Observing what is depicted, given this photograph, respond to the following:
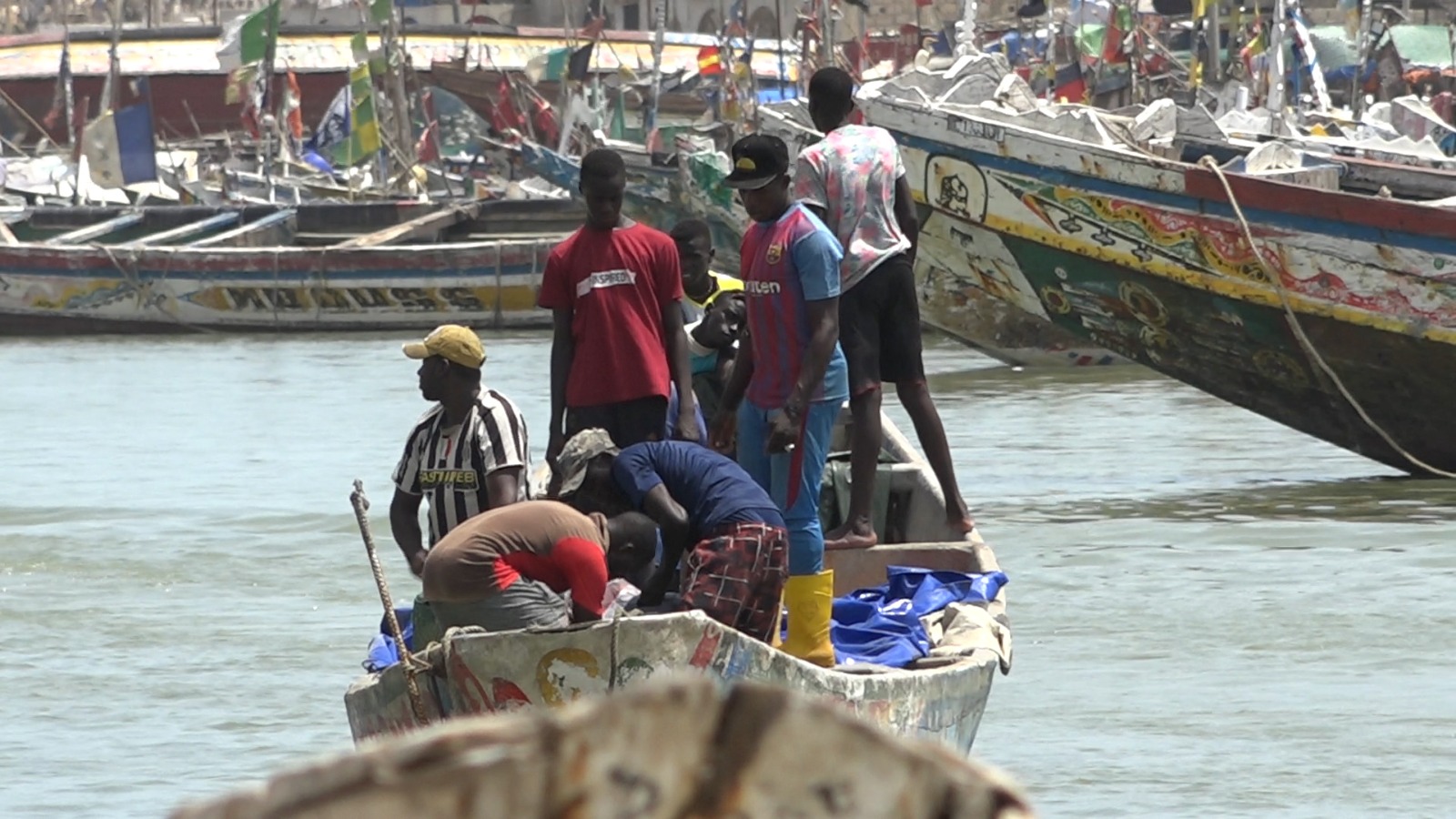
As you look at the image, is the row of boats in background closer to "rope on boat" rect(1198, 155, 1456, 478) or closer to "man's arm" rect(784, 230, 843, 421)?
"rope on boat" rect(1198, 155, 1456, 478)

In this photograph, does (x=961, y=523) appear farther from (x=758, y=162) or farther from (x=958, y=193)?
(x=958, y=193)

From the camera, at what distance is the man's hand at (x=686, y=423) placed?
7.29 meters

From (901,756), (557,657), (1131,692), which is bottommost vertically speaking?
(1131,692)

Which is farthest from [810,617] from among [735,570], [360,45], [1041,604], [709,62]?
[709,62]

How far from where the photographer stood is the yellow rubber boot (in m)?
6.33

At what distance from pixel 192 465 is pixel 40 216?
53.8ft

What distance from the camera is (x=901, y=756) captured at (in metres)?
1.52

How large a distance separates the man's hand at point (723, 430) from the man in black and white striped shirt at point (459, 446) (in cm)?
112

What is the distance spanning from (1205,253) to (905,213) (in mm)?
5481

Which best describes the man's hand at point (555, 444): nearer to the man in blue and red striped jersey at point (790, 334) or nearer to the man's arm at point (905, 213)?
the man in blue and red striped jersey at point (790, 334)

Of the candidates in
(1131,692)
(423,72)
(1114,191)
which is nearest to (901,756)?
(1131,692)

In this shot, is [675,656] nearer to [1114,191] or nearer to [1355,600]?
[1355,600]

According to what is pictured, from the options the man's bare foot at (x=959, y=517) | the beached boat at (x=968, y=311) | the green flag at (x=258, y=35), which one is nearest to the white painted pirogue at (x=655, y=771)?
the man's bare foot at (x=959, y=517)

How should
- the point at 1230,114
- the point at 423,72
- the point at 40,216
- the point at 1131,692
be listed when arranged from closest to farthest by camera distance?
1. the point at 1131,692
2. the point at 1230,114
3. the point at 40,216
4. the point at 423,72
